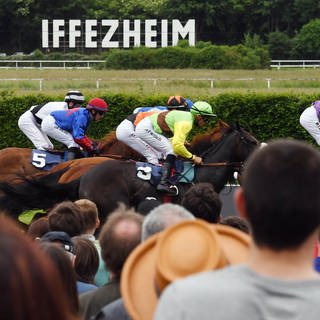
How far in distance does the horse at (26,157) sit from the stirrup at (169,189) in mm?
964

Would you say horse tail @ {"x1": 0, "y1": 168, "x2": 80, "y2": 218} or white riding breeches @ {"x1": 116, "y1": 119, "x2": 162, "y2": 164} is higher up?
white riding breeches @ {"x1": 116, "y1": 119, "x2": 162, "y2": 164}

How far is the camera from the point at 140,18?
191ft

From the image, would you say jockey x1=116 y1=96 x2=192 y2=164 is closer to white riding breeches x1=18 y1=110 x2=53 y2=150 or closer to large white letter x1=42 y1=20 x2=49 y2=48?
white riding breeches x1=18 y1=110 x2=53 y2=150

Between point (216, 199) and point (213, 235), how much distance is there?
10.2 feet

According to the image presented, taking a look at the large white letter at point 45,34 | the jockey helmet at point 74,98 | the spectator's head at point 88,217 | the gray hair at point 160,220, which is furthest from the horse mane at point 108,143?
the large white letter at point 45,34

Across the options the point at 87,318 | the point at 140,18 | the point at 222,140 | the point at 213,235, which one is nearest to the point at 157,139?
the point at 222,140

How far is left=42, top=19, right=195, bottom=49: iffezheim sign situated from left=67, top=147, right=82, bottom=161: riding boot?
43.2 meters

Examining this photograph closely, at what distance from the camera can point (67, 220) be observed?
545cm

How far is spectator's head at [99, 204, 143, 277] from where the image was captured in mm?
3643

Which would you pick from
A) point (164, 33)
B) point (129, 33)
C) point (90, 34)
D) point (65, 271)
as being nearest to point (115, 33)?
point (129, 33)

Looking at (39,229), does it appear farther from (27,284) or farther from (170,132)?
(170,132)

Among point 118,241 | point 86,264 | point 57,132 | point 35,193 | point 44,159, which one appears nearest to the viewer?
point 118,241

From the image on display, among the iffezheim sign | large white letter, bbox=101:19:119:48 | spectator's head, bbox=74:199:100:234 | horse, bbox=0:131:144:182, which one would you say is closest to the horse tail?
horse, bbox=0:131:144:182

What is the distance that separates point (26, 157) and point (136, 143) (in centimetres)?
121
